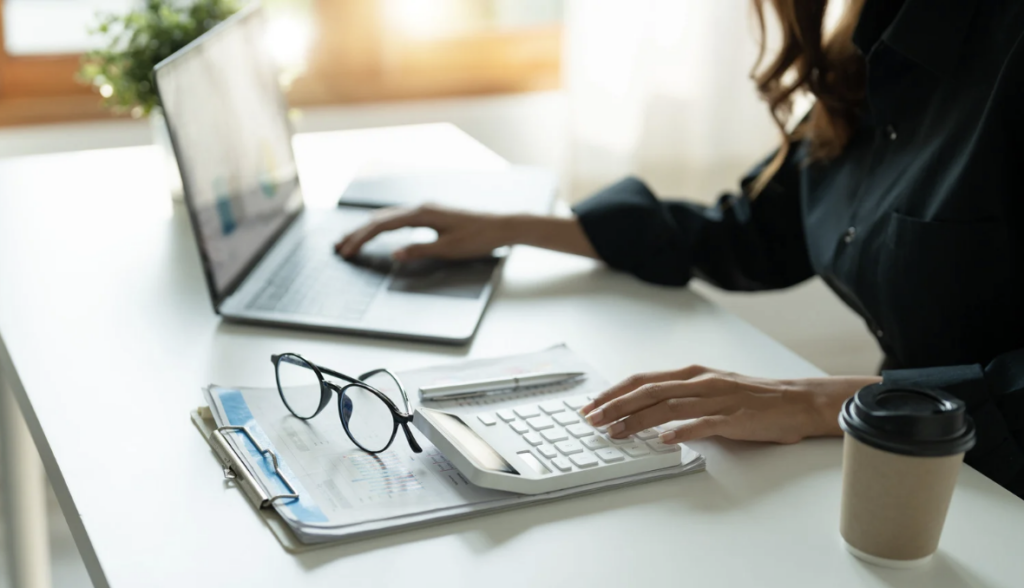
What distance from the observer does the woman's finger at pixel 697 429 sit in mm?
753

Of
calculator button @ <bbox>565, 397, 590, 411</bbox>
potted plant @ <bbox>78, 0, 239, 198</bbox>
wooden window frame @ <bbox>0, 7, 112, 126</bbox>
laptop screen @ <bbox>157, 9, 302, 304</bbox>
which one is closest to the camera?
calculator button @ <bbox>565, 397, 590, 411</bbox>

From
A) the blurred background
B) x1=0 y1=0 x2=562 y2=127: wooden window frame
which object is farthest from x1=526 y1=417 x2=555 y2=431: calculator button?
x1=0 y1=0 x2=562 y2=127: wooden window frame

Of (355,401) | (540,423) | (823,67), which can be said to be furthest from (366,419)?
(823,67)

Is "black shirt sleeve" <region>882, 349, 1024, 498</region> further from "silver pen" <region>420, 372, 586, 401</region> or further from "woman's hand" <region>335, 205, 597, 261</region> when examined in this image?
"woman's hand" <region>335, 205, 597, 261</region>

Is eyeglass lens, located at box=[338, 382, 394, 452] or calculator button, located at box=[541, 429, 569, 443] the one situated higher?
eyeglass lens, located at box=[338, 382, 394, 452]

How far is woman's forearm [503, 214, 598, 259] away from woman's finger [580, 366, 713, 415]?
38 cm

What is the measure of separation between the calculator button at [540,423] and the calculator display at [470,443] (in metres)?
0.05

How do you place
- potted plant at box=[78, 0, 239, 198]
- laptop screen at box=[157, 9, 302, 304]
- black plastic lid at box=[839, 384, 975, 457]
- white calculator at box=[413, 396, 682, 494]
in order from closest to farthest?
black plastic lid at box=[839, 384, 975, 457]
white calculator at box=[413, 396, 682, 494]
laptop screen at box=[157, 9, 302, 304]
potted plant at box=[78, 0, 239, 198]

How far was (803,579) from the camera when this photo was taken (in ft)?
2.06

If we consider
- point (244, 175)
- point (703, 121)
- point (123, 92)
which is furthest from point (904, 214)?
point (703, 121)

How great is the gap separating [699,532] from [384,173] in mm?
953

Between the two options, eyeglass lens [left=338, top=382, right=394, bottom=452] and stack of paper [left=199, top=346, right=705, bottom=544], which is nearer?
stack of paper [left=199, top=346, right=705, bottom=544]

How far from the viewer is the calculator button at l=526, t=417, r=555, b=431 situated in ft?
2.54

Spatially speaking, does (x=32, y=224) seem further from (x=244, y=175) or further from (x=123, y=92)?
(x=244, y=175)
